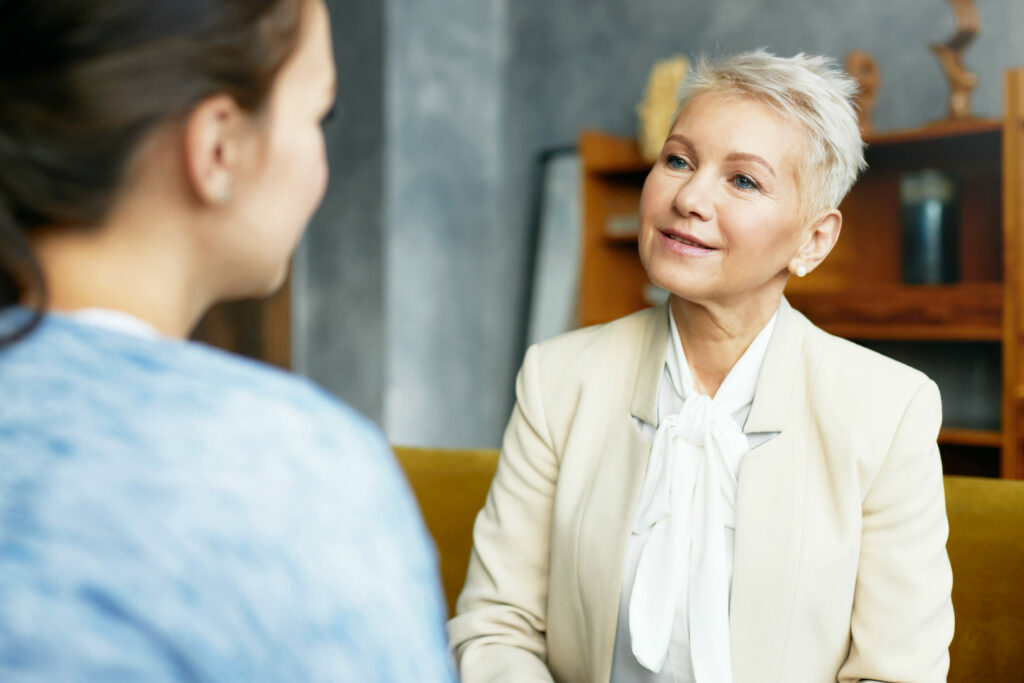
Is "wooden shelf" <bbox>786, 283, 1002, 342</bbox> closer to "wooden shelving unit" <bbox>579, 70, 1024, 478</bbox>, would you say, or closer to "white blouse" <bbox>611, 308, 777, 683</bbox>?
"wooden shelving unit" <bbox>579, 70, 1024, 478</bbox>

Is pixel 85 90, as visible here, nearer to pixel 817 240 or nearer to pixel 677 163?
pixel 677 163

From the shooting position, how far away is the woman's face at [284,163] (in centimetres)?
64

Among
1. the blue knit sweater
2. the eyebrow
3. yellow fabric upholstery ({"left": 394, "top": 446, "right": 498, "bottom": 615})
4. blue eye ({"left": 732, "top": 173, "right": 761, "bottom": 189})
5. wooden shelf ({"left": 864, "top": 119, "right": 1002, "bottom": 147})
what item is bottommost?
yellow fabric upholstery ({"left": 394, "top": 446, "right": 498, "bottom": 615})

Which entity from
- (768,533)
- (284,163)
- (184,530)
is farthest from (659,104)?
(184,530)

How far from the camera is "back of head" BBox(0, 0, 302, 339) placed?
540mm

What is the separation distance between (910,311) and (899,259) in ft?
1.36

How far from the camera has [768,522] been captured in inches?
49.8

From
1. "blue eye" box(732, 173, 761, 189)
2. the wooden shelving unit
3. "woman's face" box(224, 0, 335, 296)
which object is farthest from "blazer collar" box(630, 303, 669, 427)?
the wooden shelving unit

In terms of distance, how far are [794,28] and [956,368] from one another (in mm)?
1546

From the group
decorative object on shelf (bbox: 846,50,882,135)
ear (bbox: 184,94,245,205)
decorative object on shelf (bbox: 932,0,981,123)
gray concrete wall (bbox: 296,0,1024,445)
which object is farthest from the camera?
gray concrete wall (bbox: 296,0,1024,445)

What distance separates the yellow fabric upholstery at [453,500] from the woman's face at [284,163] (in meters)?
1.03

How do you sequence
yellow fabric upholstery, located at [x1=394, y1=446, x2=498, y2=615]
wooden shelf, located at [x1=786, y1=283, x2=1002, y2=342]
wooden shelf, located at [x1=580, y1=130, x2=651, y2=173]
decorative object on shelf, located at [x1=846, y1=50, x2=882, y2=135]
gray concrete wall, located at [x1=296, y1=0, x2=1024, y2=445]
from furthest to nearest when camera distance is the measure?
gray concrete wall, located at [x1=296, y1=0, x2=1024, y2=445] < wooden shelf, located at [x1=580, y1=130, x2=651, y2=173] < decorative object on shelf, located at [x1=846, y1=50, x2=882, y2=135] < wooden shelf, located at [x1=786, y1=283, x2=1002, y2=342] < yellow fabric upholstery, located at [x1=394, y1=446, x2=498, y2=615]

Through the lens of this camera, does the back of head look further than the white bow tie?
No

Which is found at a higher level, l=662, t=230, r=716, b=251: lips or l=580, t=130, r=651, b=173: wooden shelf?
l=580, t=130, r=651, b=173: wooden shelf
